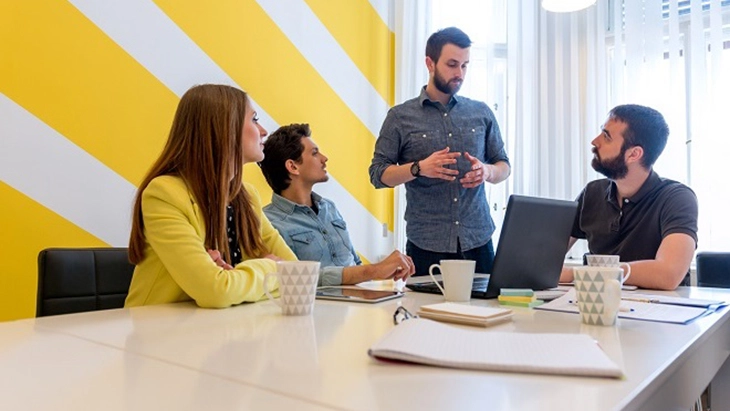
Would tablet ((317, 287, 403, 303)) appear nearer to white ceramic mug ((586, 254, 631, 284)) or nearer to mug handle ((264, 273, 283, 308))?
mug handle ((264, 273, 283, 308))

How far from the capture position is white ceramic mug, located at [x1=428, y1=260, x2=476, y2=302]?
4.06 feet

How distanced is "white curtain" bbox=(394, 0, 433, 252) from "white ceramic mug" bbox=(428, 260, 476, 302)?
223 cm

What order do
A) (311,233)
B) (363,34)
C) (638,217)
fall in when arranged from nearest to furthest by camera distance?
(638,217)
(311,233)
(363,34)

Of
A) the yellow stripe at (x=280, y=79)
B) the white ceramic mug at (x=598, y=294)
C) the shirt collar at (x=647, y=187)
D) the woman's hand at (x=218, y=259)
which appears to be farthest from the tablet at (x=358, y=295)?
the yellow stripe at (x=280, y=79)

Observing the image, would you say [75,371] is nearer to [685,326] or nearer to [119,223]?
[685,326]

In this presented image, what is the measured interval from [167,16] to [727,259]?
236 cm

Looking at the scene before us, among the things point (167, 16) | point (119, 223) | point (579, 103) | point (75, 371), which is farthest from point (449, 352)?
point (579, 103)

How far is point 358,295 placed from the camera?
130 cm

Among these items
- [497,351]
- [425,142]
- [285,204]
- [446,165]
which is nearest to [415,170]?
[446,165]

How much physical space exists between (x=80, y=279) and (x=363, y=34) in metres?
2.47

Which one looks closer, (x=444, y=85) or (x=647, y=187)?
(x=647, y=187)

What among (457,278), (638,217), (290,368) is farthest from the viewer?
(638,217)

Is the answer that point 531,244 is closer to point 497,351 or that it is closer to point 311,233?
point 497,351

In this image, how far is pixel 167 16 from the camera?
7.86 feet
